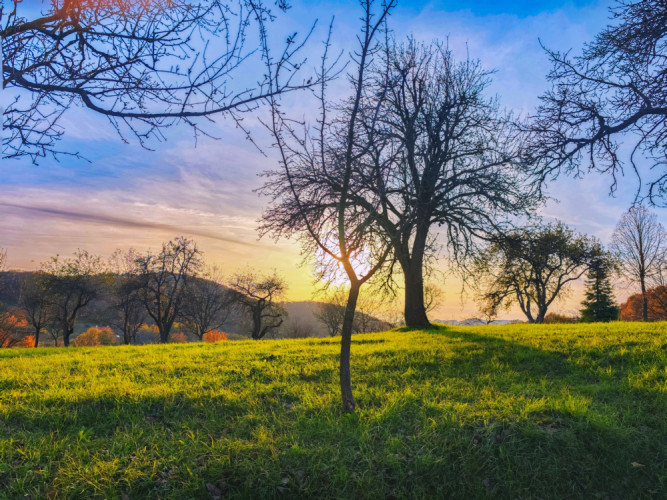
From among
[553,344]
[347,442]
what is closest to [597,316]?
[553,344]

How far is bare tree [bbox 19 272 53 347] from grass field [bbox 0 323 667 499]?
30.1 m

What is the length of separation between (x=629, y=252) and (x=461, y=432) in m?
30.6

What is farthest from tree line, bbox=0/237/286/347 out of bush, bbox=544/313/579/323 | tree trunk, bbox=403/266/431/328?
bush, bbox=544/313/579/323

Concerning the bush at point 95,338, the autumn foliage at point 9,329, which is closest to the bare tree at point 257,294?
the autumn foliage at point 9,329

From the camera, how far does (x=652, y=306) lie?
39.9 metres

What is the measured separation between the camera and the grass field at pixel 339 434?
4.14 metres

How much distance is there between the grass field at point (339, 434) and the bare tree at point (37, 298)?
1186 inches

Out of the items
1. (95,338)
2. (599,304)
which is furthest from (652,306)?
(95,338)

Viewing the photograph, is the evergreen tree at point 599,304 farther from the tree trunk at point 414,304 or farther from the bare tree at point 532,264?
the tree trunk at point 414,304

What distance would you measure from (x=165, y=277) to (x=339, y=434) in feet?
93.9

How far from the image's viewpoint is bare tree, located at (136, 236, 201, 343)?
1166 inches

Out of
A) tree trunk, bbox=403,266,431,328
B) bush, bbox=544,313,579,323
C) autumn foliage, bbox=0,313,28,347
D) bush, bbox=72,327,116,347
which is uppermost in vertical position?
tree trunk, bbox=403,266,431,328

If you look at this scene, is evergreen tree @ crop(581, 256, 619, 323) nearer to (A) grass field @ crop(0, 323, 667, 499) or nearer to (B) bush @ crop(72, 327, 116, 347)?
(A) grass field @ crop(0, 323, 667, 499)

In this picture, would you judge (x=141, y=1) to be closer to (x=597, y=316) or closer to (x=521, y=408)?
(x=521, y=408)
